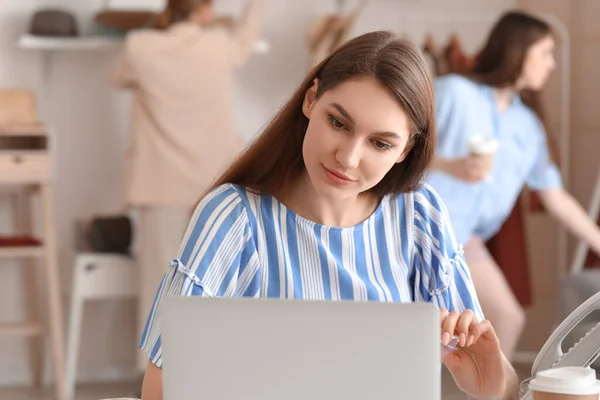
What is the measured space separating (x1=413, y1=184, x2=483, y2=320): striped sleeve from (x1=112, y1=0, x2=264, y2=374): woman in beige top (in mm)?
2249

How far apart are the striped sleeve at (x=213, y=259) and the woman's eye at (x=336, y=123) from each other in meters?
0.20

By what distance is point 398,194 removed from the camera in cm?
158

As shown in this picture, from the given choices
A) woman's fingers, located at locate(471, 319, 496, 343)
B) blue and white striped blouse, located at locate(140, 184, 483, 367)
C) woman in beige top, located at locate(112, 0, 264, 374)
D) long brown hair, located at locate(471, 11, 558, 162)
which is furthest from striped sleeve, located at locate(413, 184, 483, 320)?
woman in beige top, located at locate(112, 0, 264, 374)

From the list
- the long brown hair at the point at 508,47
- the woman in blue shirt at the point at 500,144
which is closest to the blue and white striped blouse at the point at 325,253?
the woman in blue shirt at the point at 500,144

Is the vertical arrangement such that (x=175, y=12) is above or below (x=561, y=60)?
above

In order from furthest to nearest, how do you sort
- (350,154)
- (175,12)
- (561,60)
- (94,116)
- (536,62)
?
(561,60) < (94,116) < (175,12) < (536,62) < (350,154)

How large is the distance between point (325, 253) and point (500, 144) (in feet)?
6.44

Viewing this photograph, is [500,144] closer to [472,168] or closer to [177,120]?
[472,168]

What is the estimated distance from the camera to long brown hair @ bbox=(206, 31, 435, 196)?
140 centimetres

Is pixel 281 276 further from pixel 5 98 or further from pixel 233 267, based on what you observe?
pixel 5 98

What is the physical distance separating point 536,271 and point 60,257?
6.63ft

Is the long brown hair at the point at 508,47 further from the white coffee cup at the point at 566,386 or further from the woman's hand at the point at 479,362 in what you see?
the white coffee cup at the point at 566,386

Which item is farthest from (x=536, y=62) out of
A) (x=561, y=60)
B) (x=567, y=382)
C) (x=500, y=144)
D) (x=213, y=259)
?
(x=567, y=382)

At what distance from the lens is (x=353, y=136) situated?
→ 4.46ft
